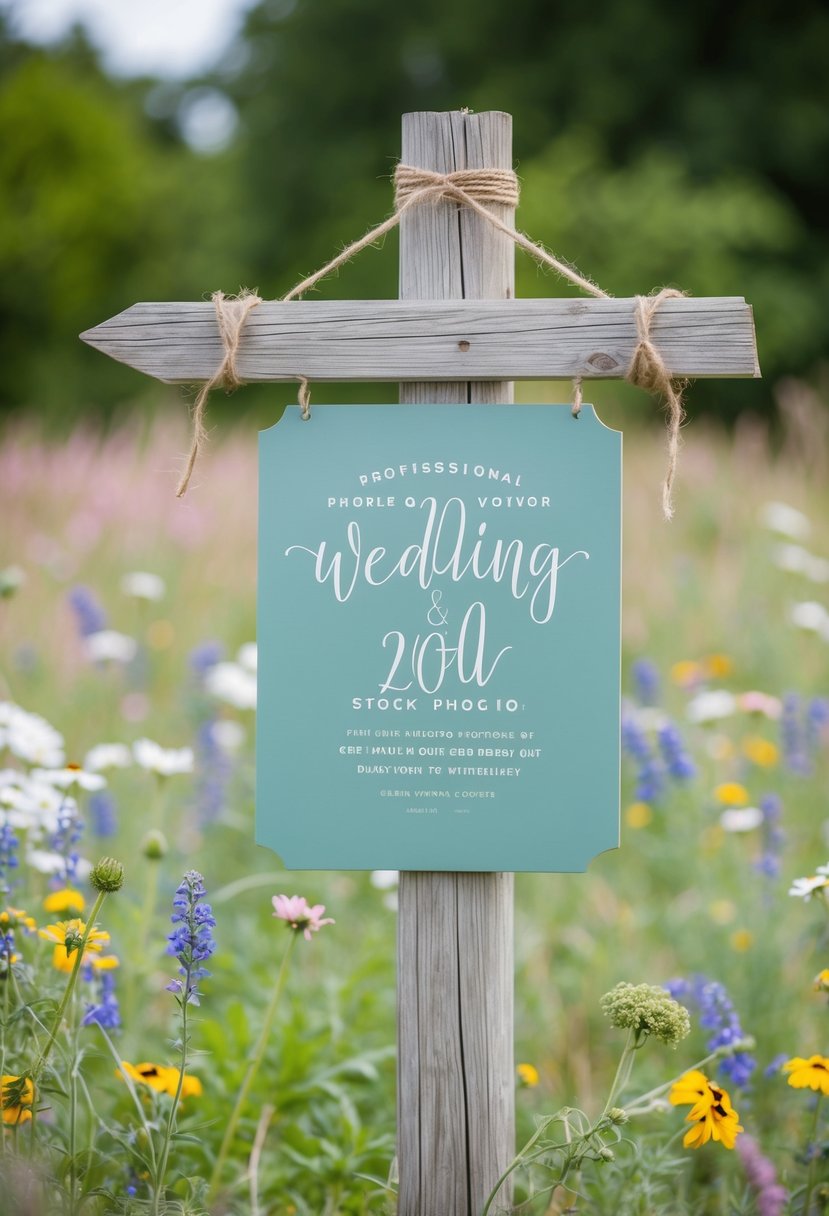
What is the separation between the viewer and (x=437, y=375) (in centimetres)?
144

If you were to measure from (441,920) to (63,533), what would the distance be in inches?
154

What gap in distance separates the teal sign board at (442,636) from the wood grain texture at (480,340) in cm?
6

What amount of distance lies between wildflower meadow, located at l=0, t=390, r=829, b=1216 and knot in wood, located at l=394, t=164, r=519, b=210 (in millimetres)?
960

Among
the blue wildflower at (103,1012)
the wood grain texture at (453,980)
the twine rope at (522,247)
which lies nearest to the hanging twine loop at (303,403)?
the twine rope at (522,247)

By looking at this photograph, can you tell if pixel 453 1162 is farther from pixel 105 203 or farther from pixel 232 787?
pixel 105 203

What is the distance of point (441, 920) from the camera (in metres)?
1.49

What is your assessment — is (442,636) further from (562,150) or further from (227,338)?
(562,150)

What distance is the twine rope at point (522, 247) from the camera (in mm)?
1411

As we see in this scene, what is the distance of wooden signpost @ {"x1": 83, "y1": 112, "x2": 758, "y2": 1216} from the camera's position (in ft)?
4.72

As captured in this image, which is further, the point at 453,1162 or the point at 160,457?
the point at 160,457

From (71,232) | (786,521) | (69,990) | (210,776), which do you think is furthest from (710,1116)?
(71,232)

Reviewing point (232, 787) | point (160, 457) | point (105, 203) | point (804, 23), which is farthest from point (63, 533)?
point (105, 203)

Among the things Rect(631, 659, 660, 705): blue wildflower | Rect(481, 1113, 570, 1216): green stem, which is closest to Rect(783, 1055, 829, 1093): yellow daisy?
Rect(481, 1113, 570, 1216): green stem

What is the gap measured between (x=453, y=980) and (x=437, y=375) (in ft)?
2.71
